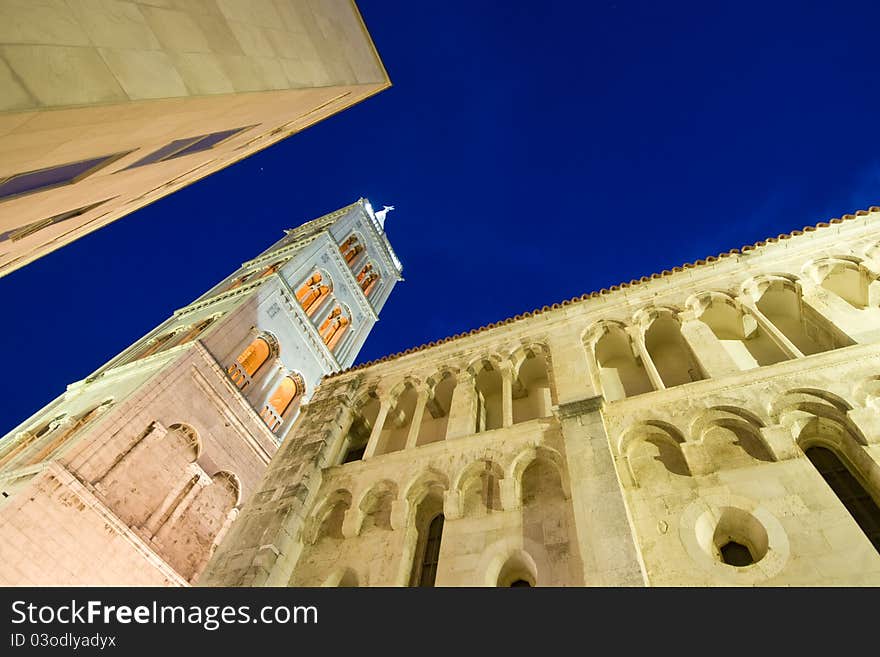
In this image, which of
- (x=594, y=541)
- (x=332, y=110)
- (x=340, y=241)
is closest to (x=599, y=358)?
(x=594, y=541)

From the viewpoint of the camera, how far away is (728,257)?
35.7 ft

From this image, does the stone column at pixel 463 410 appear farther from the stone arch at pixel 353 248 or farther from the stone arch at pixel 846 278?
the stone arch at pixel 353 248

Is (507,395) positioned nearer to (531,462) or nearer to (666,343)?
(531,462)

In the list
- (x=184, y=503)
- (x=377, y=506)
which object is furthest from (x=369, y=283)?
(x=377, y=506)

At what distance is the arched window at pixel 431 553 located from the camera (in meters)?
7.70

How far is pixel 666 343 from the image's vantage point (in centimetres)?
1093

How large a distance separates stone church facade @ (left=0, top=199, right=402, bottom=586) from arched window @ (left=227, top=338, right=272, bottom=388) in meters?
0.07

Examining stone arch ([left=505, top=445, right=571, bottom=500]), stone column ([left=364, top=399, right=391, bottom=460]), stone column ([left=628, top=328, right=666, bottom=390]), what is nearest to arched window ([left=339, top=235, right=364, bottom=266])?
stone column ([left=364, top=399, right=391, bottom=460])

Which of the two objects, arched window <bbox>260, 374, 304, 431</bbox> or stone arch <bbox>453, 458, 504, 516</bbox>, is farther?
arched window <bbox>260, 374, 304, 431</bbox>

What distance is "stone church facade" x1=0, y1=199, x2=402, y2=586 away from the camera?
1308cm

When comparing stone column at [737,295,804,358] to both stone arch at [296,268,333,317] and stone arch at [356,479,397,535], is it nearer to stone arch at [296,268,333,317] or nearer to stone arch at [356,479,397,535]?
stone arch at [356,479,397,535]

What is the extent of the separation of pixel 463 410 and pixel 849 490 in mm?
6720

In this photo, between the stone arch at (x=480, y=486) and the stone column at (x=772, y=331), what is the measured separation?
576 centimetres
